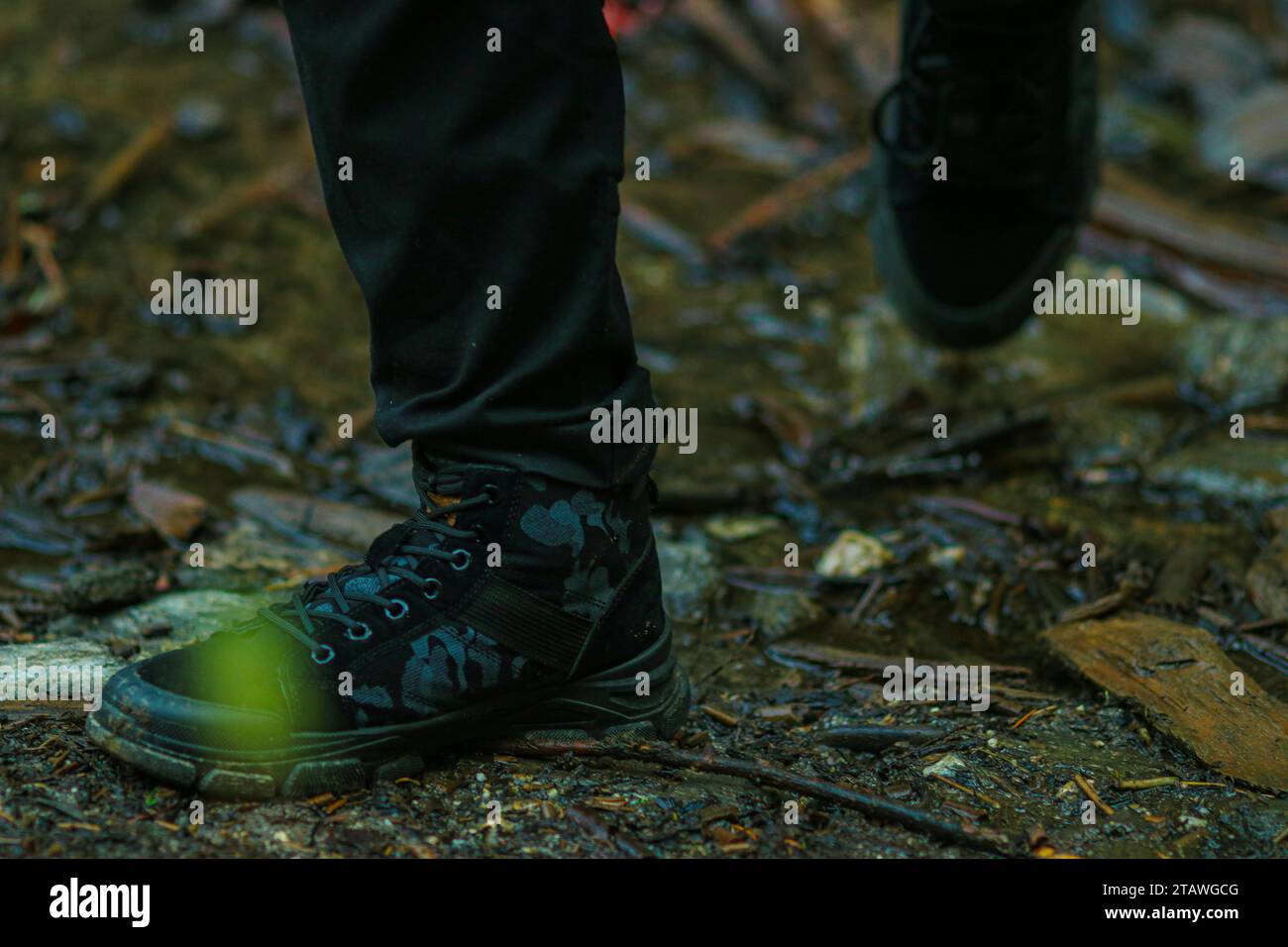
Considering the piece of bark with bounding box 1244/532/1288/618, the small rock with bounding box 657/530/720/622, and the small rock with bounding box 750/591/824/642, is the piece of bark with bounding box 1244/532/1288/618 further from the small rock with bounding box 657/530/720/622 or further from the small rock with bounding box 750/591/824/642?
the small rock with bounding box 657/530/720/622

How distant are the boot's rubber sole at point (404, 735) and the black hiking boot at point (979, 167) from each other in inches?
57.3

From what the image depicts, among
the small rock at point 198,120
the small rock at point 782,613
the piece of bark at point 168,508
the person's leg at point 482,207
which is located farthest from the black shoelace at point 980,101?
the small rock at point 198,120

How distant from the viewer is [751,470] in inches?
120

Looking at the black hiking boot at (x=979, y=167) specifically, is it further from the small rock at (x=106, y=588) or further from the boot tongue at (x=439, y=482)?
the small rock at (x=106, y=588)

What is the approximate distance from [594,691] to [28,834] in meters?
0.76

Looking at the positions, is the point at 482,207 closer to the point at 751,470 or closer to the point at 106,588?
the point at 106,588

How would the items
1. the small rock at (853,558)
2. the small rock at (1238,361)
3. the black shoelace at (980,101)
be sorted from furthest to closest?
the small rock at (1238,361)
the black shoelace at (980,101)
the small rock at (853,558)

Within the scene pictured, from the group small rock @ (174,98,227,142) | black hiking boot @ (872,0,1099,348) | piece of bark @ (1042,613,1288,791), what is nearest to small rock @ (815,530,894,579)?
piece of bark @ (1042,613,1288,791)

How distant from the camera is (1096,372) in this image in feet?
11.4

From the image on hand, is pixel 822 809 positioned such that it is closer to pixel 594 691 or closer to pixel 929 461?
pixel 594 691

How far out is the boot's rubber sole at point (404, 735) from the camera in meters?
1.63

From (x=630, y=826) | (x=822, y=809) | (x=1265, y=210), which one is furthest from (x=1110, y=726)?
(x=1265, y=210)

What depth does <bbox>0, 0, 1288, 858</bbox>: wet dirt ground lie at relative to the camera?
5.60 ft

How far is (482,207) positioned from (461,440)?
323mm
